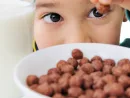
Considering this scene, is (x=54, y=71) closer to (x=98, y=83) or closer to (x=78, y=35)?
(x=98, y=83)

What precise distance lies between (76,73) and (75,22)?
26 cm

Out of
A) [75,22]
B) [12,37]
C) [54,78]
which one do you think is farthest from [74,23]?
[54,78]

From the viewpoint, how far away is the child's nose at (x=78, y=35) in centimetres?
74

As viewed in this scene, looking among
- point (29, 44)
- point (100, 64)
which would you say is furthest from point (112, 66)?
point (29, 44)

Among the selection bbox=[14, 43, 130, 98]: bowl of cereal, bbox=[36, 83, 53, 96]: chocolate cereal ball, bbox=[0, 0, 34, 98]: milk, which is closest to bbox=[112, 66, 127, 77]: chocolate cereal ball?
bbox=[14, 43, 130, 98]: bowl of cereal

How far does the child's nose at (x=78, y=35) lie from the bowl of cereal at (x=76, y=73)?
13cm

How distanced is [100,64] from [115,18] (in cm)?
26

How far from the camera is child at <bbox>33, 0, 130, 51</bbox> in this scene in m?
0.74

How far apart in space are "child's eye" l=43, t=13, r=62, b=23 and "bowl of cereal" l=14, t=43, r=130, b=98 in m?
0.16

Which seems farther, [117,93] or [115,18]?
[115,18]

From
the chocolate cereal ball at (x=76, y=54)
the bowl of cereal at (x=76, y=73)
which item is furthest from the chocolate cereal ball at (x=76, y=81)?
the chocolate cereal ball at (x=76, y=54)

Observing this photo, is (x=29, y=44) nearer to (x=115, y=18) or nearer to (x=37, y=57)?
(x=37, y=57)

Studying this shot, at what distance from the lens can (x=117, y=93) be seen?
44cm

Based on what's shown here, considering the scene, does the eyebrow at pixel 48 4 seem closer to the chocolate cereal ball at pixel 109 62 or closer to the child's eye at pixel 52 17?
the child's eye at pixel 52 17
